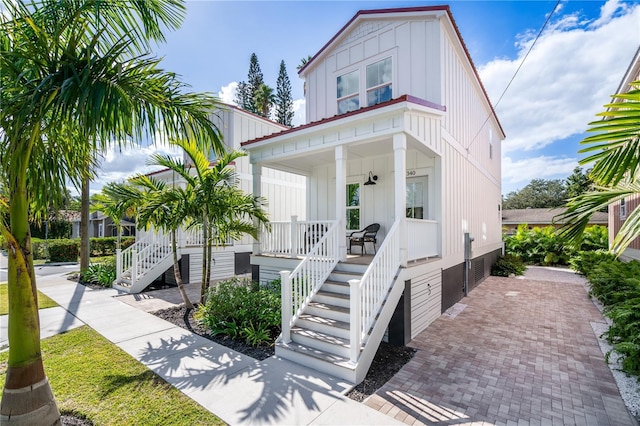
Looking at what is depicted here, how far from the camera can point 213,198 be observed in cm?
664

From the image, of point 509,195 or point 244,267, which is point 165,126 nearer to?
point 244,267

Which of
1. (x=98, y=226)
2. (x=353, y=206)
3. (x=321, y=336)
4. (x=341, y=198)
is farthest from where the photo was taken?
(x=98, y=226)

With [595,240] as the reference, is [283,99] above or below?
above

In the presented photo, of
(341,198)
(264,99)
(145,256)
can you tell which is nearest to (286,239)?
(341,198)

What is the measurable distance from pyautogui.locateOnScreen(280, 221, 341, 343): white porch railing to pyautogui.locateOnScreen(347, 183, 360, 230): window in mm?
3122

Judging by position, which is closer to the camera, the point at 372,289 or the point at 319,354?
the point at 319,354

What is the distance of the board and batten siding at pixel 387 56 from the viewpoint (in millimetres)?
7266

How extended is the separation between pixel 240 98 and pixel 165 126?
30.1 meters

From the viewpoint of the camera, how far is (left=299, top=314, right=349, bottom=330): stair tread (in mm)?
4752

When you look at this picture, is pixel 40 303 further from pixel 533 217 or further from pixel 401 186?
pixel 533 217

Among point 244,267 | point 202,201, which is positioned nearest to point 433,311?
point 202,201

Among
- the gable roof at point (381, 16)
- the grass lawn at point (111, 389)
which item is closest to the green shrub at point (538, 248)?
the gable roof at point (381, 16)

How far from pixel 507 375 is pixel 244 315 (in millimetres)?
4419

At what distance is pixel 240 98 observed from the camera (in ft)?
100
